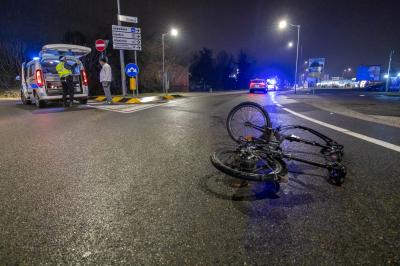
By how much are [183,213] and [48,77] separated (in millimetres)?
11343

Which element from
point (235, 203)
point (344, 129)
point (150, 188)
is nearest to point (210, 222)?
point (235, 203)

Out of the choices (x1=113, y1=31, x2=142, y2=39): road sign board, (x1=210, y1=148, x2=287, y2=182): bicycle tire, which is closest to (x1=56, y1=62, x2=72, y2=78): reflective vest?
(x1=113, y1=31, x2=142, y2=39): road sign board

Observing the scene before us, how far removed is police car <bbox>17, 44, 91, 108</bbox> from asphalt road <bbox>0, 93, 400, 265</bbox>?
7.79 m

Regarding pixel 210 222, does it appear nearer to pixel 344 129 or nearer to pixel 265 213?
pixel 265 213

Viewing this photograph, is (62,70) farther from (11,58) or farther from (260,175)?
(11,58)

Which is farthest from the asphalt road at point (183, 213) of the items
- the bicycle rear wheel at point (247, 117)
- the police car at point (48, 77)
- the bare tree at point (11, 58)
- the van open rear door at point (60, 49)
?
the bare tree at point (11, 58)

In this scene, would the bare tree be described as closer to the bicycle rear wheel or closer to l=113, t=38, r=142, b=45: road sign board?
l=113, t=38, r=142, b=45: road sign board

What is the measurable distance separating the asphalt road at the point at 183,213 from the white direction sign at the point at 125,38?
14865 mm

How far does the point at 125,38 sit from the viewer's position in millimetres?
17391

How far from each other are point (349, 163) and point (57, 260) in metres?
3.70

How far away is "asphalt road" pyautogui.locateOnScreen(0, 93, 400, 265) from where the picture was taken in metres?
1.69

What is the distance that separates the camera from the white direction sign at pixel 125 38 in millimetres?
16984

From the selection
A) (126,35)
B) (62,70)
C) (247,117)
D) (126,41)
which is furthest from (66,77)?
(247,117)

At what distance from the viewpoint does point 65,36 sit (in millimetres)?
37500
